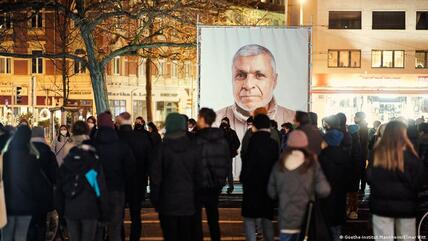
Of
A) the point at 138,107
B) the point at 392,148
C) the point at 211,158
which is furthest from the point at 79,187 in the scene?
the point at 138,107

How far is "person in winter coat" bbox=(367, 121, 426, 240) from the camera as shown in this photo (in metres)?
8.47

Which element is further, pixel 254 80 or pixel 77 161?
pixel 254 80

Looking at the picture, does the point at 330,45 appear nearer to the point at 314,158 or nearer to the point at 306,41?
the point at 306,41

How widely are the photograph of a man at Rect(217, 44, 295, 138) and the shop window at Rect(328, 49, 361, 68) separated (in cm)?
3376

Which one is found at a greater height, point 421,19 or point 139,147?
point 421,19

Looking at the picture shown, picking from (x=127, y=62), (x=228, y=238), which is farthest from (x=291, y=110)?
(x=127, y=62)

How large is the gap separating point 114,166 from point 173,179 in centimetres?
158

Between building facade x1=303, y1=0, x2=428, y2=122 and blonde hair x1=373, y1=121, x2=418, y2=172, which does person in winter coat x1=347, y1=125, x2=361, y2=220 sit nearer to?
blonde hair x1=373, y1=121, x2=418, y2=172

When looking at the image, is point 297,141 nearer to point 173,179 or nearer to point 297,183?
point 297,183

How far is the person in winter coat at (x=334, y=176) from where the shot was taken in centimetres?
988

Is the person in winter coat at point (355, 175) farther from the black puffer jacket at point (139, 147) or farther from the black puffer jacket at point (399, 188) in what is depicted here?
the black puffer jacket at point (399, 188)

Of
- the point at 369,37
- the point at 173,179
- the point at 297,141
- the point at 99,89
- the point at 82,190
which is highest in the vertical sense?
the point at 369,37

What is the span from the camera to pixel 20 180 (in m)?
9.10

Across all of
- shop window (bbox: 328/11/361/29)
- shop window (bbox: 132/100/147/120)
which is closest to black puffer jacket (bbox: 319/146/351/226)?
shop window (bbox: 328/11/361/29)
